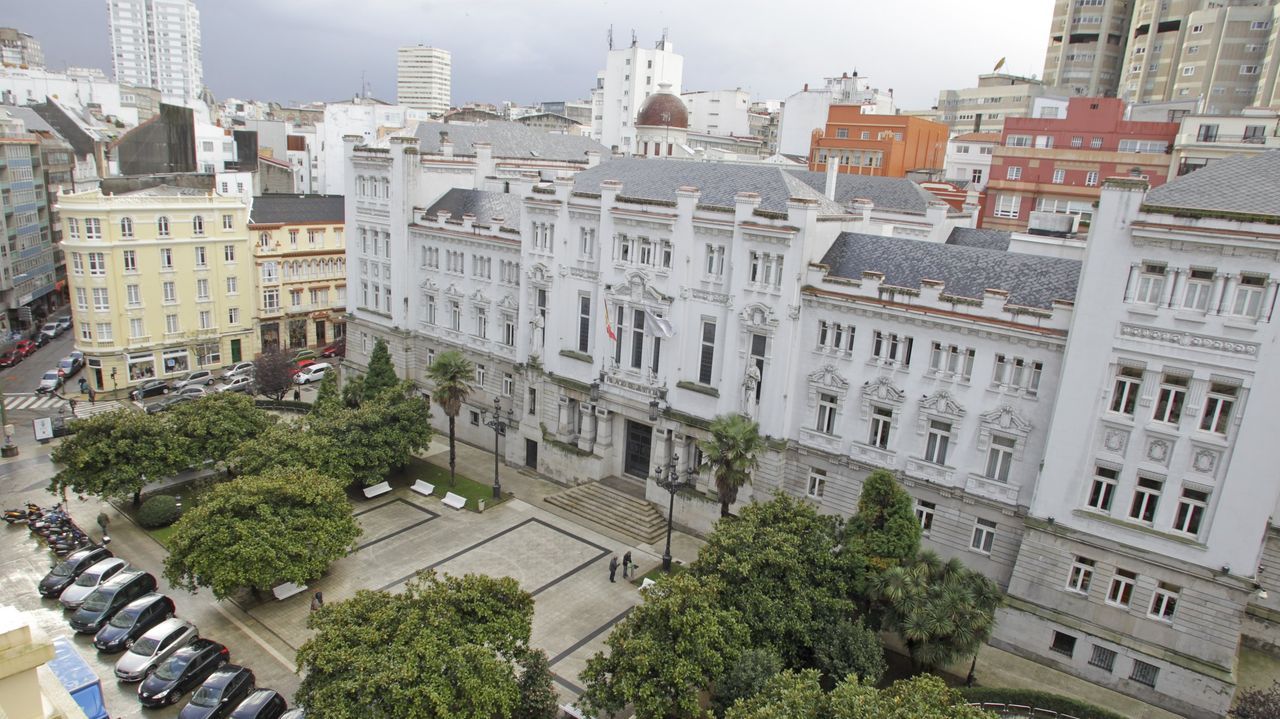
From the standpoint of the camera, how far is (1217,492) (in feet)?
107

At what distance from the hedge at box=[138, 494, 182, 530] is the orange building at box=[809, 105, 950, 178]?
69111 millimetres

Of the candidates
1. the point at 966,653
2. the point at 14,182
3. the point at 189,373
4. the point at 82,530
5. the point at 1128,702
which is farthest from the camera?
the point at 14,182

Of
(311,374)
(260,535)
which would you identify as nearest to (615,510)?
(260,535)

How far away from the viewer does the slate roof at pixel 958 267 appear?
37.8m

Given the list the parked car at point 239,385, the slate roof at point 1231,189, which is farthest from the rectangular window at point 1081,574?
the parked car at point 239,385

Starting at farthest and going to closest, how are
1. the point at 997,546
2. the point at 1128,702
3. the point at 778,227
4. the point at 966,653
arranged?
the point at 778,227 < the point at 997,546 < the point at 1128,702 < the point at 966,653

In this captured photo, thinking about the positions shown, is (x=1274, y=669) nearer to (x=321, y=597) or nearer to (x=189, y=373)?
(x=321, y=597)

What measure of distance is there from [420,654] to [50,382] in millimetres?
64196

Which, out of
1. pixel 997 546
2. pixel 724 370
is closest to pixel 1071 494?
pixel 997 546

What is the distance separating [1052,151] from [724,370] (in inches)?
1913

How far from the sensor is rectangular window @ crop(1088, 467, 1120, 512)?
3503 centimetres

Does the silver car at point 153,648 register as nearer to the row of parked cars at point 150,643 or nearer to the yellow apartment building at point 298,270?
the row of parked cars at point 150,643

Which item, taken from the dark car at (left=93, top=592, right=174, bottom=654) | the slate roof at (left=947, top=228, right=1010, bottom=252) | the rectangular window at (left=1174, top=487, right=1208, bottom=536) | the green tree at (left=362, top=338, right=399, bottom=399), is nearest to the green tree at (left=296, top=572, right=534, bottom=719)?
the dark car at (left=93, top=592, right=174, bottom=654)

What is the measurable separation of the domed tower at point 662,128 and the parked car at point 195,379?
56.4 metres
